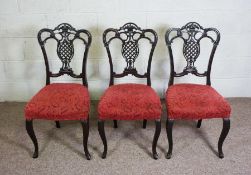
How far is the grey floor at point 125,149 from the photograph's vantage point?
1.96 meters

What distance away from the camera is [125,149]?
218 cm

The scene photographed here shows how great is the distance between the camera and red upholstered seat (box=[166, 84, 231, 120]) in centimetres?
190

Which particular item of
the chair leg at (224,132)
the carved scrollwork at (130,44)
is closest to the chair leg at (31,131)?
the carved scrollwork at (130,44)

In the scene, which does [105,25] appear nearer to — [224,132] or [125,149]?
[125,149]

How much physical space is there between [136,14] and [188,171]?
1525 millimetres

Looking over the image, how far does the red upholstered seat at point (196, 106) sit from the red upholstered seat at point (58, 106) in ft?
2.16

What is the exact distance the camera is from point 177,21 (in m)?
2.56

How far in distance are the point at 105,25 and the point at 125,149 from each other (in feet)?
4.02

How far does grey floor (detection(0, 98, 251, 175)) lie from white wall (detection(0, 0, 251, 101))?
47cm

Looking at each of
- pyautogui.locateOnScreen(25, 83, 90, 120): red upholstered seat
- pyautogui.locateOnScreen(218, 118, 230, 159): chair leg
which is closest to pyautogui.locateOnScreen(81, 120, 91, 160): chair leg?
pyautogui.locateOnScreen(25, 83, 90, 120): red upholstered seat

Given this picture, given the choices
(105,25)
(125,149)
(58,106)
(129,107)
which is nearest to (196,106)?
(129,107)

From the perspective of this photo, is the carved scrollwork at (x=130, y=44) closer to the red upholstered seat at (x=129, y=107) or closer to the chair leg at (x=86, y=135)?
the red upholstered seat at (x=129, y=107)

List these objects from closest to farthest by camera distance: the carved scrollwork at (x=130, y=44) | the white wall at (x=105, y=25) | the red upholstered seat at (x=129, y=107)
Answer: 1. the red upholstered seat at (x=129, y=107)
2. the carved scrollwork at (x=130, y=44)
3. the white wall at (x=105, y=25)

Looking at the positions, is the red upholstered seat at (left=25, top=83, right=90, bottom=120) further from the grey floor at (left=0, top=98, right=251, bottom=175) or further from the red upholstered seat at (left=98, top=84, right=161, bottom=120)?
the grey floor at (left=0, top=98, right=251, bottom=175)
